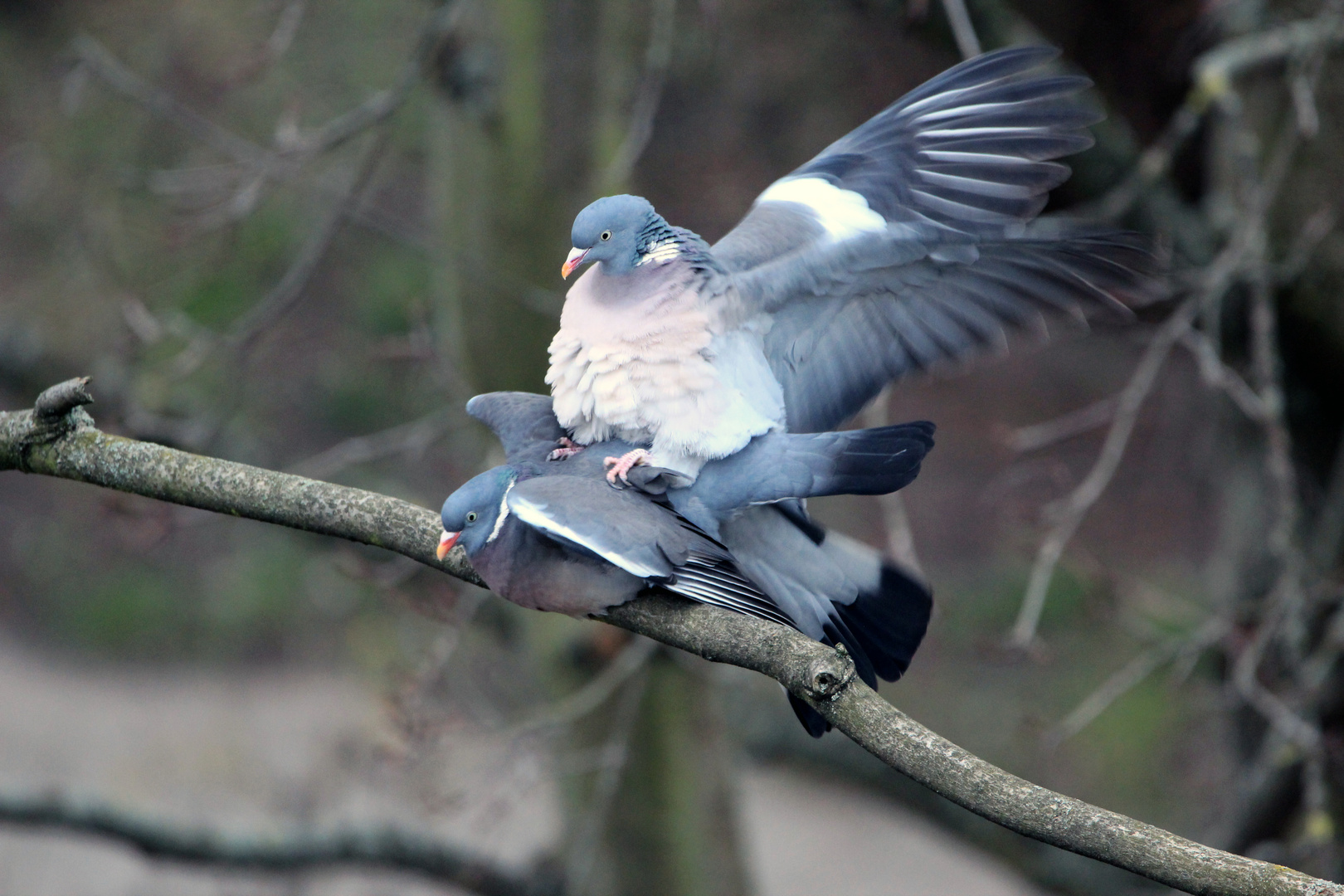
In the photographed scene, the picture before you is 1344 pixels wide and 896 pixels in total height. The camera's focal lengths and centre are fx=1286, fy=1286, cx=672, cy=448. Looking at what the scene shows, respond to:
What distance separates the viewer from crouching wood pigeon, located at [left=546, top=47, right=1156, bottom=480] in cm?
208

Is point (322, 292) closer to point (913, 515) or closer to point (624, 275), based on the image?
point (913, 515)

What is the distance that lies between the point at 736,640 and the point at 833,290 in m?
0.68

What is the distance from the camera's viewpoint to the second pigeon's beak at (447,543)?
6.42ft

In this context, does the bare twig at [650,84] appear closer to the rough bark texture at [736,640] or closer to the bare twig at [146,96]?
the bare twig at [146,96]

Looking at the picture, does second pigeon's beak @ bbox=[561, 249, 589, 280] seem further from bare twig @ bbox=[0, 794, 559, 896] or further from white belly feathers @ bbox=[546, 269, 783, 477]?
bare twig @ bbox=[0, 794, 559, 896]

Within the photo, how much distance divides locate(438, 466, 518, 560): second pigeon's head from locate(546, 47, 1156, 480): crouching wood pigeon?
0.72 ft

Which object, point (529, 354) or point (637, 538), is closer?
point (637, 538)

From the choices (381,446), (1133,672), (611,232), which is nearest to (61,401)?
(611,232)

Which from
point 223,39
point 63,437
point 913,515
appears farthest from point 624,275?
point 913,515

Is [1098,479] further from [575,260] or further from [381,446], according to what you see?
[381,446]

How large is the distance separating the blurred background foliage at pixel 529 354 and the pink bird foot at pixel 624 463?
1.09 m

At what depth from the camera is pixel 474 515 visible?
1.97 metres

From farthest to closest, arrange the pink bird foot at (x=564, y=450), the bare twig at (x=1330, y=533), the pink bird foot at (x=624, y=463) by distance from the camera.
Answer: the bare twig at (x=1330, y=533) → the pink bird foot at (x=564, y=450) → the pink bird foot at (x=624, y=463)

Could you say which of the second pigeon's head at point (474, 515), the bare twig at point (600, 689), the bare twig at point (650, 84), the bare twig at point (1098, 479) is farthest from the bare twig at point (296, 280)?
the bare twig at point (1098, 479)
